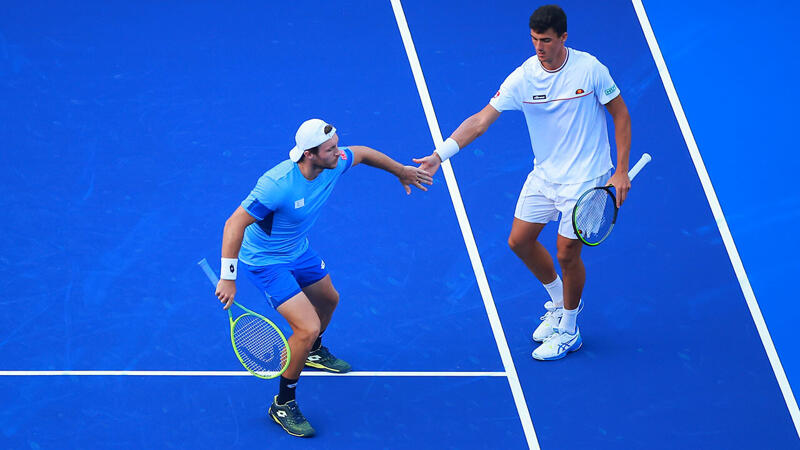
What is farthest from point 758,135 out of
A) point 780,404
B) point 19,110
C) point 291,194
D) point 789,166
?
point 19,110

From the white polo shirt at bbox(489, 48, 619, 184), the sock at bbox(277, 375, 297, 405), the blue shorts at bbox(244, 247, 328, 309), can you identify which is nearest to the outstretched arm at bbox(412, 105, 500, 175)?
the white polo shirt at bbox(489, 48, 619, 184)

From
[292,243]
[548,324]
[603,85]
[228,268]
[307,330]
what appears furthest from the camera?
[548,324]

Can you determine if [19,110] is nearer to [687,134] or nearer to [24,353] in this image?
[24,353]

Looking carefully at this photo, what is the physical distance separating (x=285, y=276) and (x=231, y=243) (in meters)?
0.44

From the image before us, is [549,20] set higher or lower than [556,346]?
higher

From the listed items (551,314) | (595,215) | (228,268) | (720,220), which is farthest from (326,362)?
(720,220)

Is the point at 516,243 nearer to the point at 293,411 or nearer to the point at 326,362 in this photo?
the point at 326,362

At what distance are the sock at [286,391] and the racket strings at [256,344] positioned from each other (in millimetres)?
195

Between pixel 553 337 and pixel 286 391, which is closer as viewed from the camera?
pixel 286 391

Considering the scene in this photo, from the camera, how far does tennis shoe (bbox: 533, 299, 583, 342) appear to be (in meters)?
6.24

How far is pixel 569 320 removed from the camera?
Answer: 610 cm

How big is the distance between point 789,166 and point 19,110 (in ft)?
21.3

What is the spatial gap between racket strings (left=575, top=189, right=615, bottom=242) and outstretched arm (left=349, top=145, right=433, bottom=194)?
3.11 feet

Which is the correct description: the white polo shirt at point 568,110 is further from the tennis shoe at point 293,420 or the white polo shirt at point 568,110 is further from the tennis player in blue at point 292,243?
the tennis shoe at point 293,420
